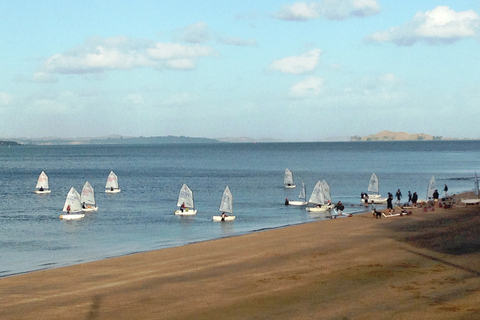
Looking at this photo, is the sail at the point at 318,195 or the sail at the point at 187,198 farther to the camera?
the sail at the point at 318,195

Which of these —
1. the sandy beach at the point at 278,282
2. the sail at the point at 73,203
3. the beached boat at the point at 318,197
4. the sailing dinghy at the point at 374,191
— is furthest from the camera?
the sailing dinghy at the point at 374,191

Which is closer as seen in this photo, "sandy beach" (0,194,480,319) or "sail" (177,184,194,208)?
"sandy beach" (0,194,480,319)

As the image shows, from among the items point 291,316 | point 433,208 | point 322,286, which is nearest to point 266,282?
point 322,286

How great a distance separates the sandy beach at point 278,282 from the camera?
2067cm

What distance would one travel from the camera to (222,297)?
74.8 ft

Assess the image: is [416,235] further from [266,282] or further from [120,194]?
[120,194]

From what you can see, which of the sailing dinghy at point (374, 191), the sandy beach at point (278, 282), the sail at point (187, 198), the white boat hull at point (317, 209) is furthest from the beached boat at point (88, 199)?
the sandy beach at point (278, 282)

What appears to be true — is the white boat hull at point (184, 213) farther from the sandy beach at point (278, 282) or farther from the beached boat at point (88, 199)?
the sandy beach at point (278, 282)

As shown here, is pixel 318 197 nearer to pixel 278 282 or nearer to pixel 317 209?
pixel 317 209

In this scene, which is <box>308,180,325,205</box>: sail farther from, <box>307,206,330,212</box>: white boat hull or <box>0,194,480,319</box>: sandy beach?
<box>0,194,480,319</box>: sandy beach

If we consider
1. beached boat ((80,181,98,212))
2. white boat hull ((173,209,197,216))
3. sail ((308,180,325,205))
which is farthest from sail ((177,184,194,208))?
sail ((308,180,325,205))

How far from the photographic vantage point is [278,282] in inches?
980

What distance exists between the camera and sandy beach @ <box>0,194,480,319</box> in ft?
67.8

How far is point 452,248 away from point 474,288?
8682mm
